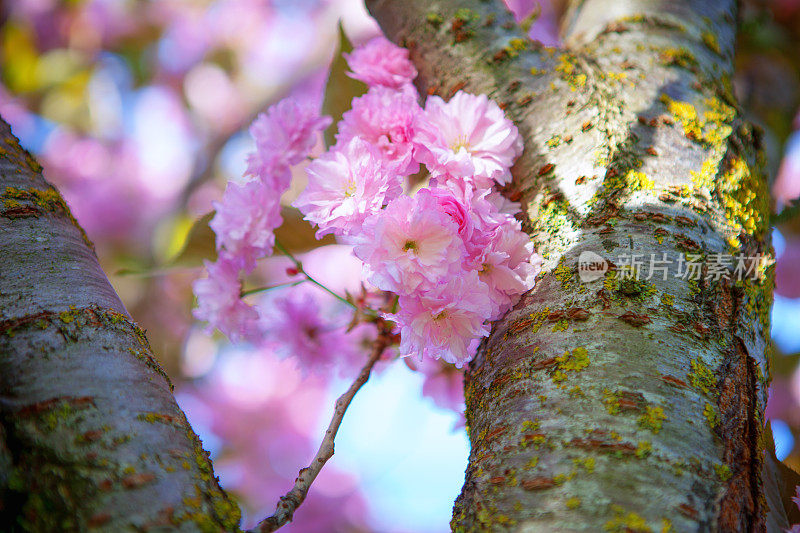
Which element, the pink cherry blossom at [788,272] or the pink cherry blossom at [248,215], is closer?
the pink cherry blossom at [248,215]

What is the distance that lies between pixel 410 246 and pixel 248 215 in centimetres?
33

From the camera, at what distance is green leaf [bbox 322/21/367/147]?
1129 millimetres

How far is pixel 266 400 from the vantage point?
4504 millimetres

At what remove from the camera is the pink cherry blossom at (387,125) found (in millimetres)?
889

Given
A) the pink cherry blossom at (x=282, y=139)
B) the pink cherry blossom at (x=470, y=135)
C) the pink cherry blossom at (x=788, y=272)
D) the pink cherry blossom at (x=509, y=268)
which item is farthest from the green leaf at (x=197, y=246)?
the pink cherry blossom at (x=788, y=272)

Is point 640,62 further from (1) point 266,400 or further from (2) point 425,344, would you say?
(1) point 266,400

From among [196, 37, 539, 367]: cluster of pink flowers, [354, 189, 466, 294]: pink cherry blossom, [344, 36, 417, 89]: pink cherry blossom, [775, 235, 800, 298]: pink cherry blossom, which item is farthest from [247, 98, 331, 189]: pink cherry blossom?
[775, 235, 800, 298]: pink cherry blossom

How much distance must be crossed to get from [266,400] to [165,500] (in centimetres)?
412

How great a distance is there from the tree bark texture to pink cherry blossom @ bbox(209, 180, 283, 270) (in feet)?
1.30

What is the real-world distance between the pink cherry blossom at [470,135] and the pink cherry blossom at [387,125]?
0.03m

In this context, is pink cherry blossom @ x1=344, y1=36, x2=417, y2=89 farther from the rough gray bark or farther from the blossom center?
the rough gray bark

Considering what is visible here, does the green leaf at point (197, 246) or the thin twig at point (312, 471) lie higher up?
the green leaf at point (197, 246)

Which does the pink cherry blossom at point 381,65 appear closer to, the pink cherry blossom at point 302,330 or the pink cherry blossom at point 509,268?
the pink cherry blossom at point 509,268

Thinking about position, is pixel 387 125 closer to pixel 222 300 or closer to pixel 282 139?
pixel 282 139
